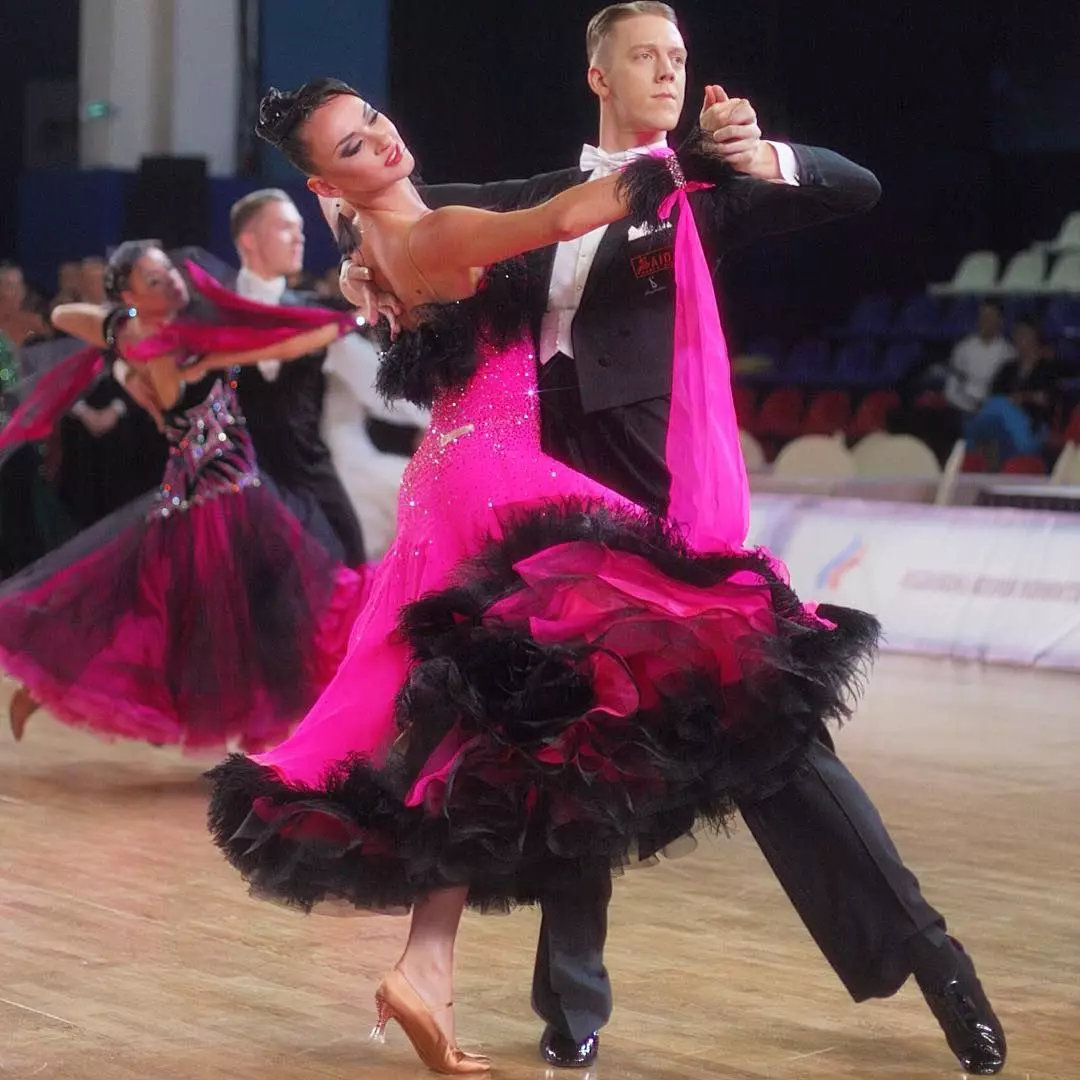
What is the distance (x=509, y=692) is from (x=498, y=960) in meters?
1.00

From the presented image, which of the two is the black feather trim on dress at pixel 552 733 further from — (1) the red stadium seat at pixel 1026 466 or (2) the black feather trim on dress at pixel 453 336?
(1) the red stadium seat at pixel 1026 466

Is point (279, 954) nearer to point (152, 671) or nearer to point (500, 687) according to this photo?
Answer: point (500, 687)

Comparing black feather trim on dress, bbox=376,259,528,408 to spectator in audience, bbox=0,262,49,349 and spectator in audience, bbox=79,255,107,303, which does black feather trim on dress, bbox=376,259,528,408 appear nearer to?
spectator in audience, bbox=79,255,107,303

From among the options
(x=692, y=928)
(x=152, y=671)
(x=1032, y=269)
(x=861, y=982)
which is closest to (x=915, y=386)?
(x=1032, y=269)

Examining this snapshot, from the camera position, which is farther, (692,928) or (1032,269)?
(1032,269)

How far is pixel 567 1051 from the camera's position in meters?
2.78

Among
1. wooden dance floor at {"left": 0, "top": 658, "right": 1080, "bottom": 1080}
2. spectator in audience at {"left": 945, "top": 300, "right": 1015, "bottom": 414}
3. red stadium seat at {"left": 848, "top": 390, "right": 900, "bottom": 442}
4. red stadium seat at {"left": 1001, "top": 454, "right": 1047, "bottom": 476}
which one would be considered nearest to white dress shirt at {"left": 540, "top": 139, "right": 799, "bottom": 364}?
wooden dance floor at {"left": 0, "top": 658, "right": 1080, "bottom": 1080}

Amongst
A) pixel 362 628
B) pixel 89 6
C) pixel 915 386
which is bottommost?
pixel 915 386

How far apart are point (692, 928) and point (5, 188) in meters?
10.3

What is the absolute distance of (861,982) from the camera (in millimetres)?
2705

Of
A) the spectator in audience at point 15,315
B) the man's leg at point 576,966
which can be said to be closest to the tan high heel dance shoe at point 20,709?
the man's leg at point 576,966

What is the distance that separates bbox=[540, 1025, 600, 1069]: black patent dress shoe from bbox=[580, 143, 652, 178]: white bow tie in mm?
1249

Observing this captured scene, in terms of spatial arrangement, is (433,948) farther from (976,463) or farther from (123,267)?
(976,463)

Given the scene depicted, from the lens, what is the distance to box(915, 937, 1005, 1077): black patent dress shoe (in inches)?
106
